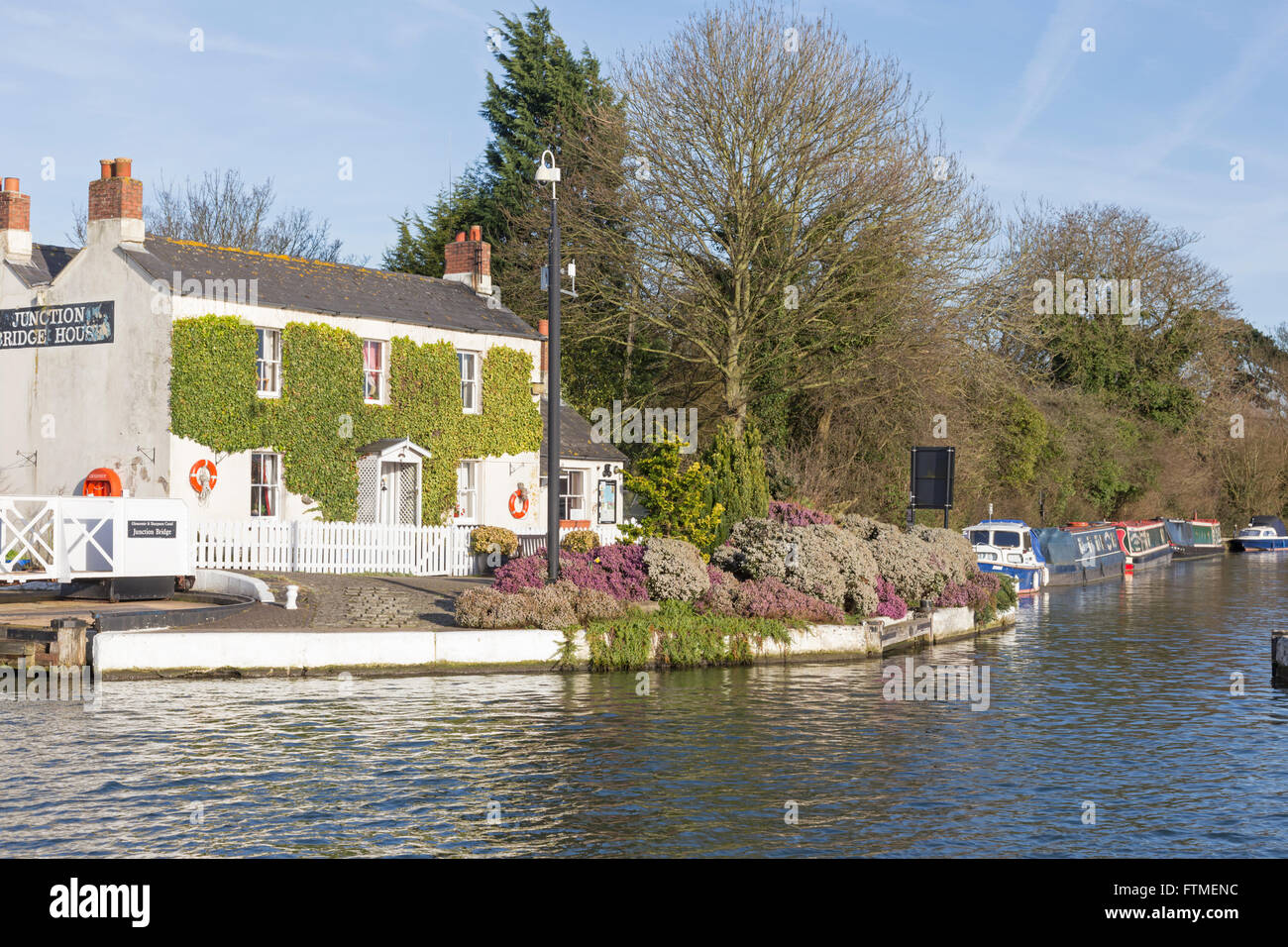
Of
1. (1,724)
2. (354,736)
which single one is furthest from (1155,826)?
(1,724)

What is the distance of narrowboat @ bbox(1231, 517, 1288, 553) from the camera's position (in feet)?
231

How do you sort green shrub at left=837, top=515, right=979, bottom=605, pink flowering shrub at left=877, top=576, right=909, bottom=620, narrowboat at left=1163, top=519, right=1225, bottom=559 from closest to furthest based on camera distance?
pink flowering shrub at left=877, top=576, right=909, bottom=620
green shrub at left=837, top=515, right=979, bottom=605
narrowboat at left=1163, top=519, right=1225, bottom=559

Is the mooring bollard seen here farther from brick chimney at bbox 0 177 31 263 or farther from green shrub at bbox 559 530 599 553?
brick chimney at bbox 0 177 31 263

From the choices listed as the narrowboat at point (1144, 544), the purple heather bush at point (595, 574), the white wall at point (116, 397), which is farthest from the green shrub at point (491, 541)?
the narrowboat at point (1144, 544)

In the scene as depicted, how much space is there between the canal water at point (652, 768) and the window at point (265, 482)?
47.6ft

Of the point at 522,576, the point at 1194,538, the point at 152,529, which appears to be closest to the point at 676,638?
the point at 522,576

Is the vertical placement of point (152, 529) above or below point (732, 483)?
below

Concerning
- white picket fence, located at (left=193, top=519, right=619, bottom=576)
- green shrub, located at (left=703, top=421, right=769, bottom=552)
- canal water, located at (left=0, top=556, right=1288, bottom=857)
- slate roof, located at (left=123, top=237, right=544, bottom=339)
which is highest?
slate roof, located at (left=123, top=237, right=544, bottom=339)

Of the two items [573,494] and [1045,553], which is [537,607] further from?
[1045,553]

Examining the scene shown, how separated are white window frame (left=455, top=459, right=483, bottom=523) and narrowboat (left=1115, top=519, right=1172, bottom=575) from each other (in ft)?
89.5

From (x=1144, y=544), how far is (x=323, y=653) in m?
47.0

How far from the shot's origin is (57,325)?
1324 inches

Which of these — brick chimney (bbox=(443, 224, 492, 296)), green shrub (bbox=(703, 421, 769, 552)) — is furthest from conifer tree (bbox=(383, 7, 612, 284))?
green shrub (bbox=(703, 421, 769, 552))
